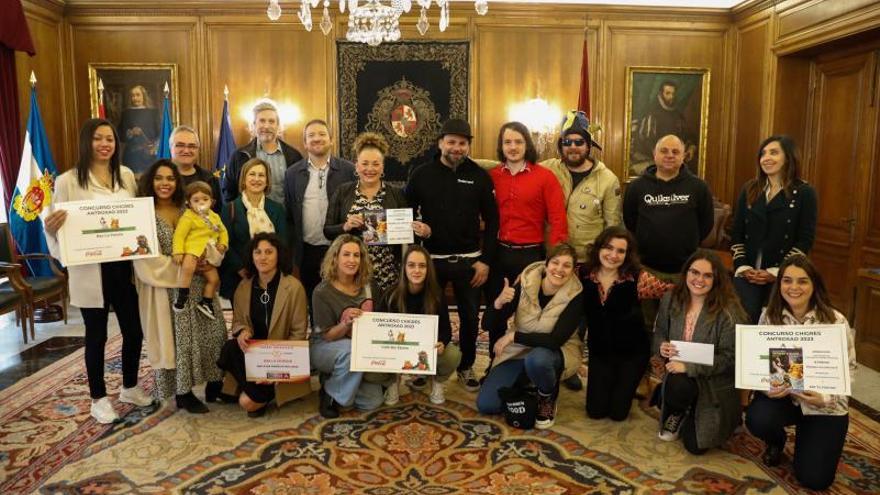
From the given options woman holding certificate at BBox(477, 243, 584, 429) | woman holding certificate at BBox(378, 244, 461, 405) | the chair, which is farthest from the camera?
the chair

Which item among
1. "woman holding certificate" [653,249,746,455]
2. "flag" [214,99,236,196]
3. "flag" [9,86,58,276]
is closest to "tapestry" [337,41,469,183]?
"flag" [214,99,236,196]

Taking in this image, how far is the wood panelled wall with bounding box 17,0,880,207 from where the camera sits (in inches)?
294

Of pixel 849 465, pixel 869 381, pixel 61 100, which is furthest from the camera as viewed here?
pixel 61 100

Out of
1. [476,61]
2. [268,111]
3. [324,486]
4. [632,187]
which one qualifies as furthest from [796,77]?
[324,486]

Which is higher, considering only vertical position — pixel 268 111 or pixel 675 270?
pixel 268 111

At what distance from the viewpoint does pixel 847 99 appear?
621 cm

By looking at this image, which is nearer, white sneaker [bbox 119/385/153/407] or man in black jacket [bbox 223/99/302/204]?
white sneaker [bbox 119/385/153/407]

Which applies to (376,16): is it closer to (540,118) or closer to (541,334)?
(541,334)

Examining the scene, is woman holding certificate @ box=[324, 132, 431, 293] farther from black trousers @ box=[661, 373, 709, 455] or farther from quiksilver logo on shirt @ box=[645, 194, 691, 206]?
A: black trousers @ box=[661, 373, 709, 455]

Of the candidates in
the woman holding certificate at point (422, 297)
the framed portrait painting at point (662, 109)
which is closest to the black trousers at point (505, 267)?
the woman holding certificate at point (422, 297)

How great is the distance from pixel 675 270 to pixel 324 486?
230 cm

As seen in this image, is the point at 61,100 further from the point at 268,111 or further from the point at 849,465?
the point at 849,465

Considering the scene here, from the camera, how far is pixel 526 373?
3.57 m

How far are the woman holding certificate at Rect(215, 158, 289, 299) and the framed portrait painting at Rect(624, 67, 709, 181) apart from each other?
5.36m
